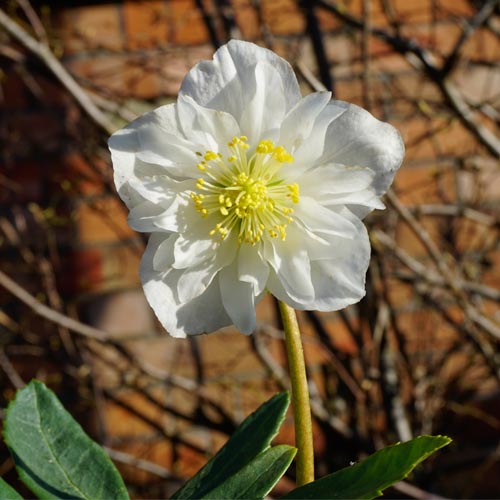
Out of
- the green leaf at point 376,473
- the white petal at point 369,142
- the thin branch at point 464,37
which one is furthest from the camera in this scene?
the thin branch at point 464,37

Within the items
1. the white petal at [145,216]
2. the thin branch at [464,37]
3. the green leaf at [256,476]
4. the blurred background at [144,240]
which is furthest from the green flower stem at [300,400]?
the blurred background at [144,240]

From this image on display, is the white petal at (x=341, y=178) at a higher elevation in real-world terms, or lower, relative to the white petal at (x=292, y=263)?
higher

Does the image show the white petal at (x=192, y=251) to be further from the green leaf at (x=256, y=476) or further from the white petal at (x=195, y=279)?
the green leaf at (x=256, y=476)

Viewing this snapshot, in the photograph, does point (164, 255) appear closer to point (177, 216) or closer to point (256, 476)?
point (177, 216)

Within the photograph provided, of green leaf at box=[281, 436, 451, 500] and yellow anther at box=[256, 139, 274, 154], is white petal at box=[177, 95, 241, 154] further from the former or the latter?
green leaf at box=[281, 436, 451, 500]

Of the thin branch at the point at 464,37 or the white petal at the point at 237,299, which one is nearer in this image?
the white petal at the point at 237,299

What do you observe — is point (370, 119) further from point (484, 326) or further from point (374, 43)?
point (374, 43)

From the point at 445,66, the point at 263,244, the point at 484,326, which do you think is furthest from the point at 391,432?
the point at 263,244

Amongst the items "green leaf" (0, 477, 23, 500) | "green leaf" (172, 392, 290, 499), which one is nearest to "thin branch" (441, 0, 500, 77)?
"green leaf" (172, 392, 290, 499)
